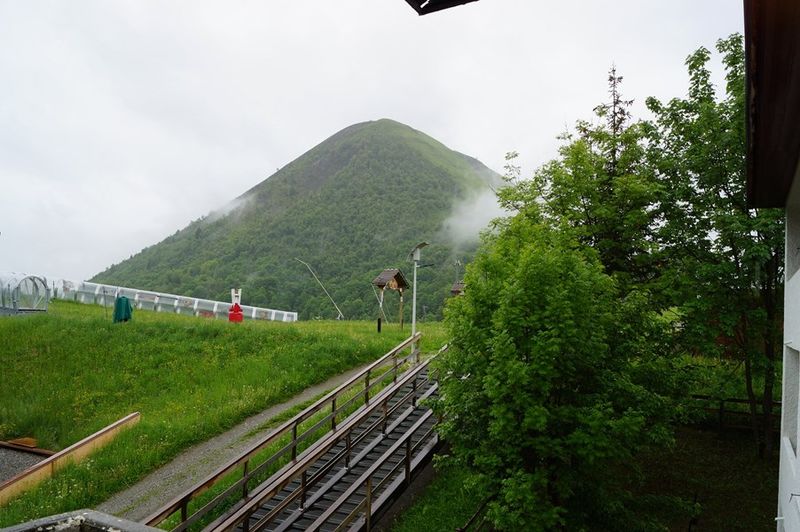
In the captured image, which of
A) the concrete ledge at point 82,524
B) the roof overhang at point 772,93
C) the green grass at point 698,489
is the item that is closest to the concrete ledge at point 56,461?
the green grass at point 698,489

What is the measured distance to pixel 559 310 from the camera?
338 inches

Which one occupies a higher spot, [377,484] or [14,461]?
[377,484]

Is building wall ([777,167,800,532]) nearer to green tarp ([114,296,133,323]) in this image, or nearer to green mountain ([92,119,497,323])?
green tarp ([114,296,133,323])

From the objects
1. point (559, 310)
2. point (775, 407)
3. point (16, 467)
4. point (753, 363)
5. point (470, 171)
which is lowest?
point (16, 467)

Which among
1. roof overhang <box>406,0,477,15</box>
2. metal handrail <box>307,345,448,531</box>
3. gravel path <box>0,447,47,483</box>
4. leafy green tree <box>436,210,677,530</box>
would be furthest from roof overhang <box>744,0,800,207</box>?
gravel path <box>0,447,47,483</box>

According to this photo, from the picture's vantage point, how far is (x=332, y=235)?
7531 cm

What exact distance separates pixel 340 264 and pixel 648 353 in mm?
56735

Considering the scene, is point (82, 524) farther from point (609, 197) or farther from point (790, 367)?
point (609, 197)

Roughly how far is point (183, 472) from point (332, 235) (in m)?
62.5

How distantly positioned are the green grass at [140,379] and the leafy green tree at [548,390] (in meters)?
8.58

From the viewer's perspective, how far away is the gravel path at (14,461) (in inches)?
570

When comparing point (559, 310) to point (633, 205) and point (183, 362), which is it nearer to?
point (633, 205)

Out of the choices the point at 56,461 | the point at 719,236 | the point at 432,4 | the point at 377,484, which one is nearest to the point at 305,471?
the point at 377,484

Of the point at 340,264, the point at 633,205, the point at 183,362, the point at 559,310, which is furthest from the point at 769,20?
the point at 340,264
